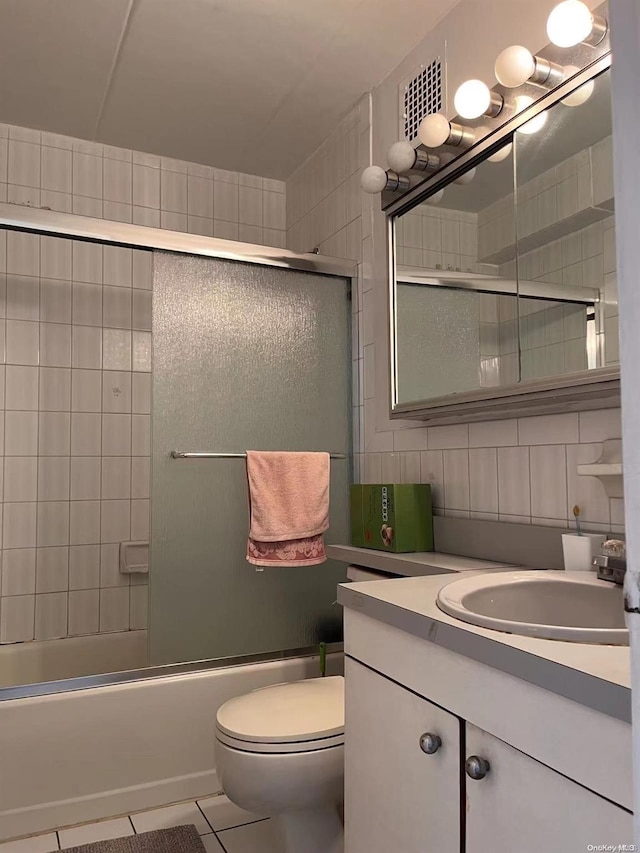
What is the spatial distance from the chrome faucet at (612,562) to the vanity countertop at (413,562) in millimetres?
329

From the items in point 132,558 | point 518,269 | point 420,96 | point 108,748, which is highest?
point 420,96

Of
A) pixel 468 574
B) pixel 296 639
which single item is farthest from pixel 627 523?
pixel 296 639

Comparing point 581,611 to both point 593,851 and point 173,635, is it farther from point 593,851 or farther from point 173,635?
point 173,635

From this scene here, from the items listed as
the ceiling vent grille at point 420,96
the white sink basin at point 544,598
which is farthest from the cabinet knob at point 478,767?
the ceiling vent grille at point 420,96

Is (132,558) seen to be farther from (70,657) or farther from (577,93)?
(577,93)

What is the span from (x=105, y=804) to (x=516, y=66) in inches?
86.6

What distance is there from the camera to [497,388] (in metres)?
1.56

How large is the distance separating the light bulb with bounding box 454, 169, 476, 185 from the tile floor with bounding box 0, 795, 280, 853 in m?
1.77

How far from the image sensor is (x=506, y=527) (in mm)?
1647

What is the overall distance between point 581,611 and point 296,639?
121 cm

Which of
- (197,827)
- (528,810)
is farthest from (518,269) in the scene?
(197,827)

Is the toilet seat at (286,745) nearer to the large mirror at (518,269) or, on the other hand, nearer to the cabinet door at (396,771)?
the cabinet door at (396,771)

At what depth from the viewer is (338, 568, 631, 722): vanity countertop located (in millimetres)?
722

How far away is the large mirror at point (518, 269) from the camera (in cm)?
134
